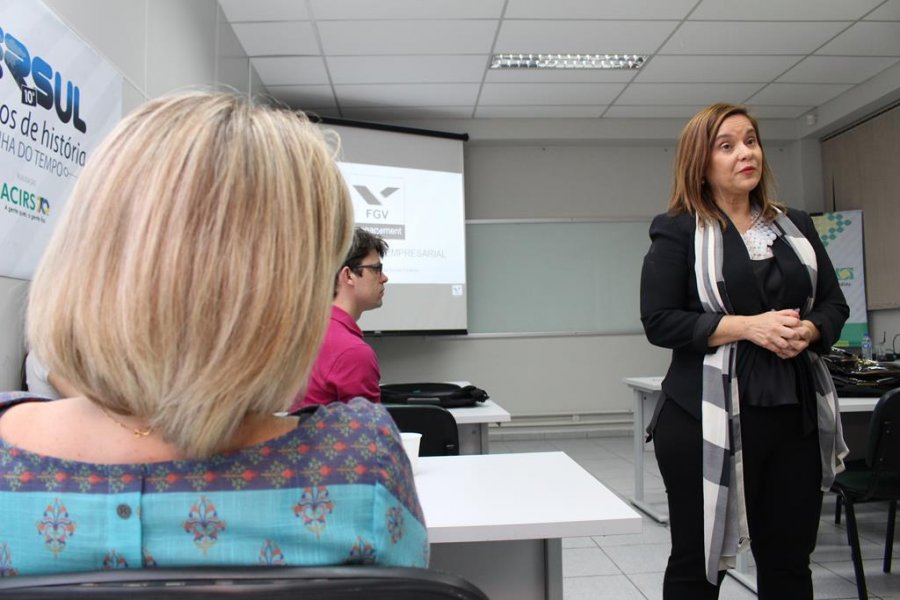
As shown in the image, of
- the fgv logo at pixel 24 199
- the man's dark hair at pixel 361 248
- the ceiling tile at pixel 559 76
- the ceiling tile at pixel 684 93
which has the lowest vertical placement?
the man's dark hair at pixel 361 248

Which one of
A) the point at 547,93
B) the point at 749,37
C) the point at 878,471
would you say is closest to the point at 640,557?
the point at 878,471

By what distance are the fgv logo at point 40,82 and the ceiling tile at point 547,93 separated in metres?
3.25

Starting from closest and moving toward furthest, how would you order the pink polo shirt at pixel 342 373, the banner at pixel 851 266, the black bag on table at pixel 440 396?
the pink polo shirt at pixel 342 373
the black bag on table at pixel 440 396
the banner at pixel 851 266

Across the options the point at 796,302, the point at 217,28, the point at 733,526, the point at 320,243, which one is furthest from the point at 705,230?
the point at 217,28

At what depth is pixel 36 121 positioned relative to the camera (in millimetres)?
2018

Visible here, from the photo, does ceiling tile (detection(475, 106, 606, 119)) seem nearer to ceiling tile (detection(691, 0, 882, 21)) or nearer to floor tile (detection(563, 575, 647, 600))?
ceiling tile (detection(691, 0, 882, 21))

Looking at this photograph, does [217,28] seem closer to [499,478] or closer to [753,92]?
[499,478]

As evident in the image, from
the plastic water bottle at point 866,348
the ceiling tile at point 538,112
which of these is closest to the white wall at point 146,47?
the ceiling tile at point 538,112

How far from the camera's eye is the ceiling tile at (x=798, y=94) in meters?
5.04

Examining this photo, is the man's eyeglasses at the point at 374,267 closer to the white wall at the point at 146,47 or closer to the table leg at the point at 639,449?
the white wall at the point at 146,47

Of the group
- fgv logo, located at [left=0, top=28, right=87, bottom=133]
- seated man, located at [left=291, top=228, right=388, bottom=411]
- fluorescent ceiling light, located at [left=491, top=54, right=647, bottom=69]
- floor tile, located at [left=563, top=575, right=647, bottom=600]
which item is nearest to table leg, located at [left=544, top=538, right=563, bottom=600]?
seated man, located at [left=291, top=228, right=388, bottom=411]

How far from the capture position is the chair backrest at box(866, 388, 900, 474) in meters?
2.12

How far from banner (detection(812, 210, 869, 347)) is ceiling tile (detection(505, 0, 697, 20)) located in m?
2.49

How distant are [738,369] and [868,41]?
4.06 m
